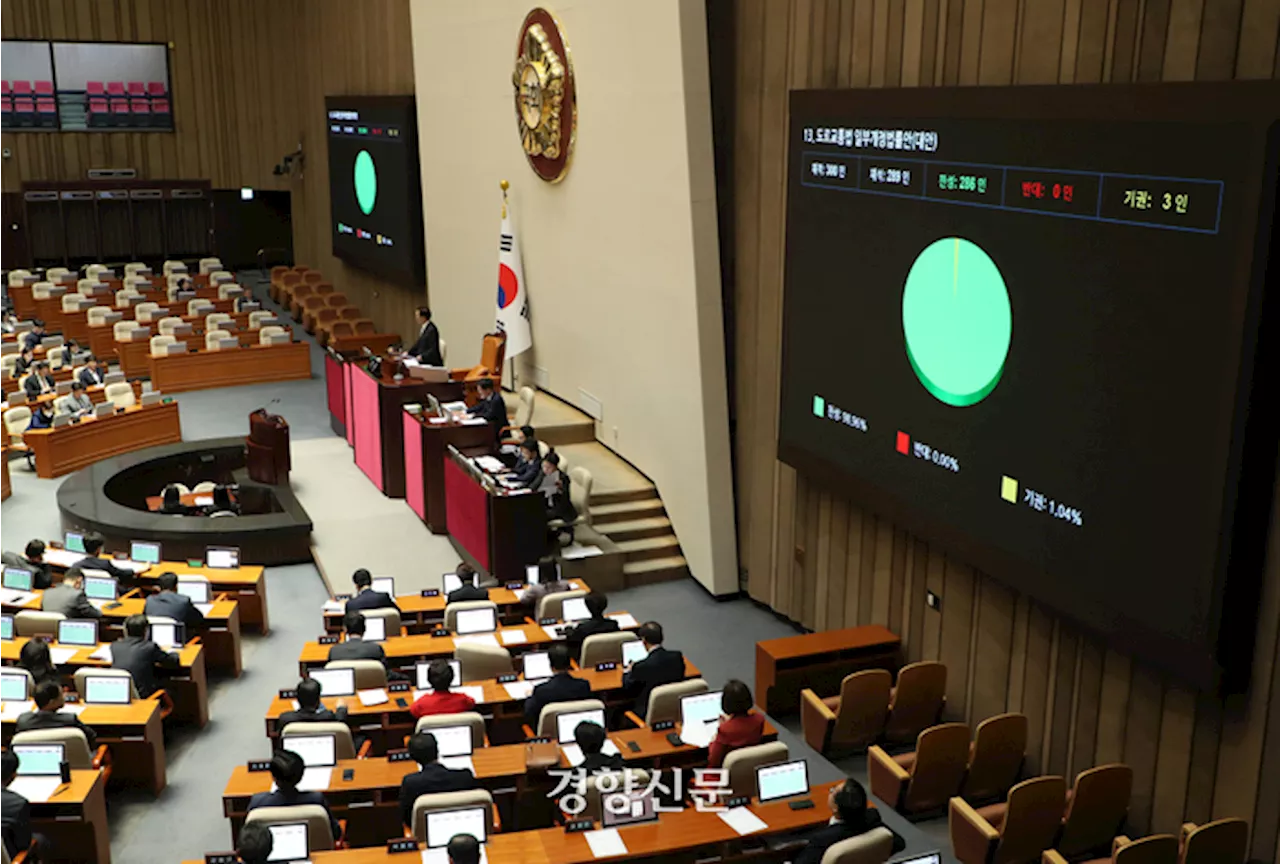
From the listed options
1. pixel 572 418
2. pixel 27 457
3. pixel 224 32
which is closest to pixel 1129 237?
pixel 572 418

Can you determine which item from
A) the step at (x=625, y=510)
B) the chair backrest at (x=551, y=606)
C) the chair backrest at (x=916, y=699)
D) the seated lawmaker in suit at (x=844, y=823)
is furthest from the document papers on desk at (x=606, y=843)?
the step at (x=625, y=510)

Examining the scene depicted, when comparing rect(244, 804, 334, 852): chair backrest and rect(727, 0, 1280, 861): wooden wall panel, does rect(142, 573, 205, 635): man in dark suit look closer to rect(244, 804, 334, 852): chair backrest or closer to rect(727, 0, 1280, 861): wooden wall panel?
rect(244, 804, 334, 852): chair backrest

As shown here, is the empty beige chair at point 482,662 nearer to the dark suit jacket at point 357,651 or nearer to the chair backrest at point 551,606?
the dark suit jacket at point 357,651

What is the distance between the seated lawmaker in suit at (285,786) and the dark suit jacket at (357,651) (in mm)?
2111

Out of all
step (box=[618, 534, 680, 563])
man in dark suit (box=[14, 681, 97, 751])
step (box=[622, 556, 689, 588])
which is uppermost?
man in dark suit (box=[14, 681, 97, 751])

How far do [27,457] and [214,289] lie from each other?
857 centimetres

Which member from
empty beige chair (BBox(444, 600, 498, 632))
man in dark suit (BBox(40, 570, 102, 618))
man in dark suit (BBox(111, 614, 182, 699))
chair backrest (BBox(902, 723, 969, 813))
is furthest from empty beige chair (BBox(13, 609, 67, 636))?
chair backrest (BBox(902, 723, 969, 813))

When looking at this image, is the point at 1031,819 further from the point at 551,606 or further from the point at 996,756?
the point at 551,606

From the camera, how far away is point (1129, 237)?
21.1 feet

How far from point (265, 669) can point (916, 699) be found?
200 inches

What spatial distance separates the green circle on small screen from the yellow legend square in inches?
547

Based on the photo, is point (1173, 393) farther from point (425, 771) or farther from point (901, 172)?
point (425, 771)

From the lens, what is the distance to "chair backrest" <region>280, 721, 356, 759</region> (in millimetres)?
6926

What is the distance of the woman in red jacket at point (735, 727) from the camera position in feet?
22.9
